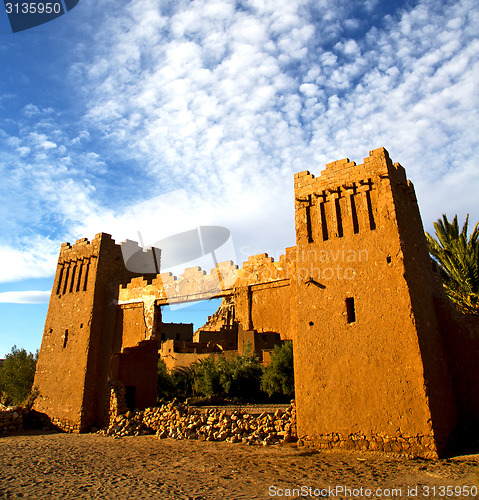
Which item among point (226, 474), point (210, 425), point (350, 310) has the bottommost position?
point (226, 474)

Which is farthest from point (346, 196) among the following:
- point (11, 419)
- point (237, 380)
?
point (237, 380)

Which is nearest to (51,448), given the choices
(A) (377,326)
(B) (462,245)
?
(A) (377,326)

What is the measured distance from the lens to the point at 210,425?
10922mm

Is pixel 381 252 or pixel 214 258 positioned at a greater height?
pixel 214 258

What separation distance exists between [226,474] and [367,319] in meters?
4.35

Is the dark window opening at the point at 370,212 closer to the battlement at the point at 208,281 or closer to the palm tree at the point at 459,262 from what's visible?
the battlement at the point at 208,281

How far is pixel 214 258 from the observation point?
13305 mm

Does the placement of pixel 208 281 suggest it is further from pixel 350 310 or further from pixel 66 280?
pixel 66 280

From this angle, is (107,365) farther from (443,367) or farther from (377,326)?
(443,367)

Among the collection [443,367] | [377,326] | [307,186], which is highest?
[307,186]

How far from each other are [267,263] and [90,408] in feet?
27.2

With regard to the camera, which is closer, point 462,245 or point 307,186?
point 307,186

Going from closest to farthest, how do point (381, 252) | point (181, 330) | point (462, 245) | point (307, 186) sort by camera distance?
point (381, 252) < point (307, 186) < point (462, 245) < point (181, 330)

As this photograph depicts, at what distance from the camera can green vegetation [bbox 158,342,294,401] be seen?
24.4 m
